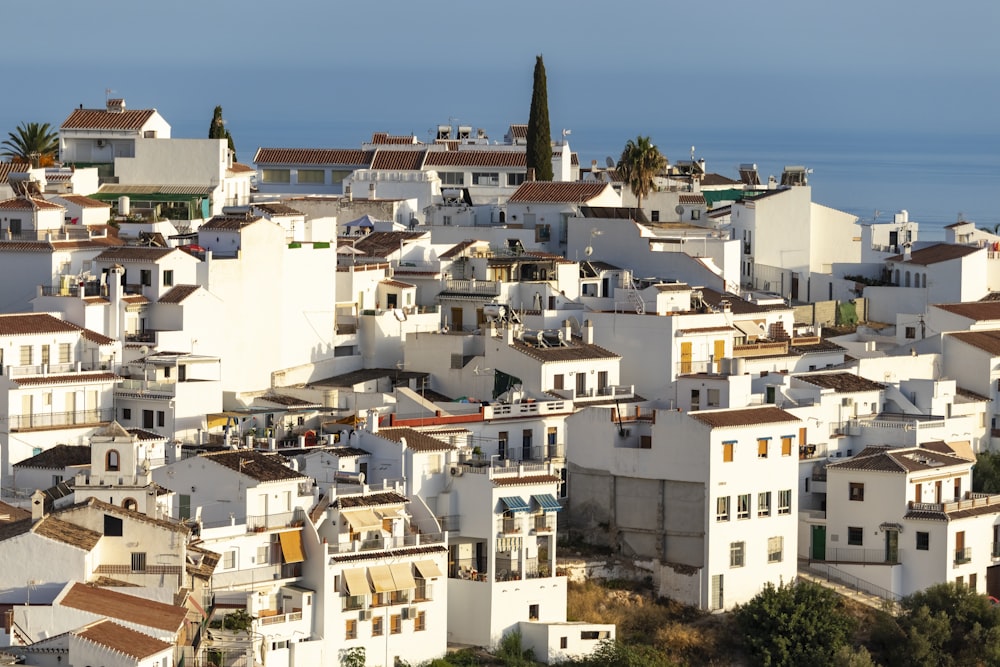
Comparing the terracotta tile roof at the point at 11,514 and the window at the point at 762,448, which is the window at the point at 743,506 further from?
the terracotta tile roof at the point at 11,514

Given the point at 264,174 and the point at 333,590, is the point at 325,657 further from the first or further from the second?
the point at 264,174

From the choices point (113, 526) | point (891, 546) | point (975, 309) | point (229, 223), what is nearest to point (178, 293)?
point (229, 223)

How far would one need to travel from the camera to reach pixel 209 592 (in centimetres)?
4688

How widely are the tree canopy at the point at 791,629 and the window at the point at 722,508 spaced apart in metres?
1.74

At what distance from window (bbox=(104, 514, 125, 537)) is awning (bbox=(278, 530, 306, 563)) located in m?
3.98

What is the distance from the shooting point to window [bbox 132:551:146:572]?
148 ft

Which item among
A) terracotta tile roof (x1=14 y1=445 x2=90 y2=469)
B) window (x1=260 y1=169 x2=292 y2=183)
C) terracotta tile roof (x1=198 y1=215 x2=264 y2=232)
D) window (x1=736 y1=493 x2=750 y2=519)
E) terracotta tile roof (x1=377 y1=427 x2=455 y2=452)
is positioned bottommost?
window (x1=736 y1=493 x2=750 y2=519)

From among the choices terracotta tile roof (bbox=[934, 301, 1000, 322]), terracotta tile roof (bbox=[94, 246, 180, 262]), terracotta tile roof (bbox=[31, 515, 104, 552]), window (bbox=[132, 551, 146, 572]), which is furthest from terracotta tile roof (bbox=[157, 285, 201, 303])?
terracotta tile roof (bbox=[934, 301, 1000, 322])

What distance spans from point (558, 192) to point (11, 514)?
3091 cm

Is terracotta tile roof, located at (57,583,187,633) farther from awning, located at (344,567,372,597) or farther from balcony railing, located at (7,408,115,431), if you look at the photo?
balcony railing, located at (7,408,115,431)

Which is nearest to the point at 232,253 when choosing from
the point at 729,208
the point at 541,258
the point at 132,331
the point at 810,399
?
the point at 132,331

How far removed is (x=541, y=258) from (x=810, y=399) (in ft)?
35.4

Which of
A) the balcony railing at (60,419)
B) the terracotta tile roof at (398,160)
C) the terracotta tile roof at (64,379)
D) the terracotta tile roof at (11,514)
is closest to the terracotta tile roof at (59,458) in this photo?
the balcony railing at (60,419)

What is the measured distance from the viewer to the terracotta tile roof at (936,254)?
73.5 meters
